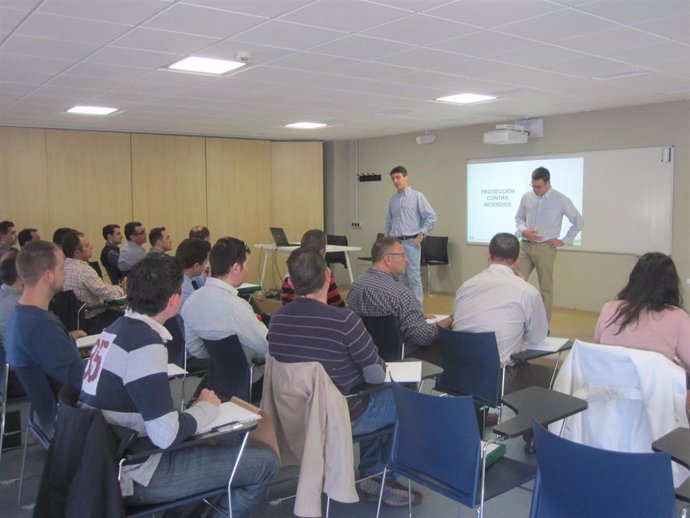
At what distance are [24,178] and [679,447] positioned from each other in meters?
8.68

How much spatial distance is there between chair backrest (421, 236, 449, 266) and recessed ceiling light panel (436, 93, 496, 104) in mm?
3139

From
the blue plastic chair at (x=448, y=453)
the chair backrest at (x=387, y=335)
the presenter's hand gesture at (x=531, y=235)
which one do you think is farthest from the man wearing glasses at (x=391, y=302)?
the presenter's hand gesture at (x=531, y=235)

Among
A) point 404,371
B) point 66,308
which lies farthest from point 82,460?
point 66,308

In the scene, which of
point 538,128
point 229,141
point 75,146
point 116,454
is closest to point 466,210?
point 538,128

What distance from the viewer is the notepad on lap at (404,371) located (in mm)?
2721

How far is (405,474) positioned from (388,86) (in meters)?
4.19

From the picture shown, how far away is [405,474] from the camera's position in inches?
95.1

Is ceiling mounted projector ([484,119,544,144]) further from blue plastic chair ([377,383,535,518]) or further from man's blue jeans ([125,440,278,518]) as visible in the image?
man's blue jeans ([125,440,278,518])

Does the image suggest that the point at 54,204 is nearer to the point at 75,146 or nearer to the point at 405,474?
the point at 75,146

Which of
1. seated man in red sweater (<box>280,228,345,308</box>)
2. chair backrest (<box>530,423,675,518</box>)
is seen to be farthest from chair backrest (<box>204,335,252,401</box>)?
chair backrest (<box>530,423,675,518</box>)

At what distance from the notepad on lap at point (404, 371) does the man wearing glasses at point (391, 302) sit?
1.97 ft

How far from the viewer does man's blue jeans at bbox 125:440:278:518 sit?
217 centimetres

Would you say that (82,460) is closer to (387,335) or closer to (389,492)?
(389,492)

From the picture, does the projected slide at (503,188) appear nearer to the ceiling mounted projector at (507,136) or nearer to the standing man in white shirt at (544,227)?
the ceiling mounted projector at (507,136)
